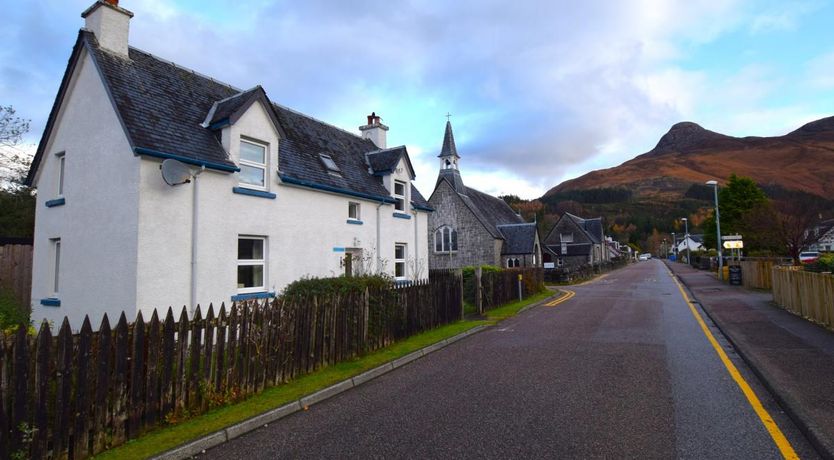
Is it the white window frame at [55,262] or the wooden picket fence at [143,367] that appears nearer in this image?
the wooden picket fence at [143,367]

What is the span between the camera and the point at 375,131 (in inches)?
884

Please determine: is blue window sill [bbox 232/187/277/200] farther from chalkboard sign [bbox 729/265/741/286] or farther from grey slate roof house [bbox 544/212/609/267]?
grey slate roof house [bbox 544/212/609/267]

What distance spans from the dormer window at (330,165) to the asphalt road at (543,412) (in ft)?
28.2

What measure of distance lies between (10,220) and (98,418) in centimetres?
2481

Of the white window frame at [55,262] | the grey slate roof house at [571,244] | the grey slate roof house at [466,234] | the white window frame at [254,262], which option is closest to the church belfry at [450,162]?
the grey slate roof house at [466,234]

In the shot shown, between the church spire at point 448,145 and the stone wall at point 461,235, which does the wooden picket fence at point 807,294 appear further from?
the church spire at point 448,145

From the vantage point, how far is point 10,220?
899 inches

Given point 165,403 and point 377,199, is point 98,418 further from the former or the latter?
point 377,199

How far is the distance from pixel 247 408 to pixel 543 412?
13.0 ft

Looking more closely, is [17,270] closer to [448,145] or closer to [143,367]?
[143,367]

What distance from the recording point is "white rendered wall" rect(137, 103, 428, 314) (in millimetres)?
9719

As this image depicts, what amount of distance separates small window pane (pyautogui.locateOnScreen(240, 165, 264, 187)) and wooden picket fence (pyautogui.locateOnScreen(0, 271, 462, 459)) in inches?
201

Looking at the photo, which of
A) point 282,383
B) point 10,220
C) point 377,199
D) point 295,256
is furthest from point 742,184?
point 10,220

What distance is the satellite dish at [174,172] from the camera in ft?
31.6
